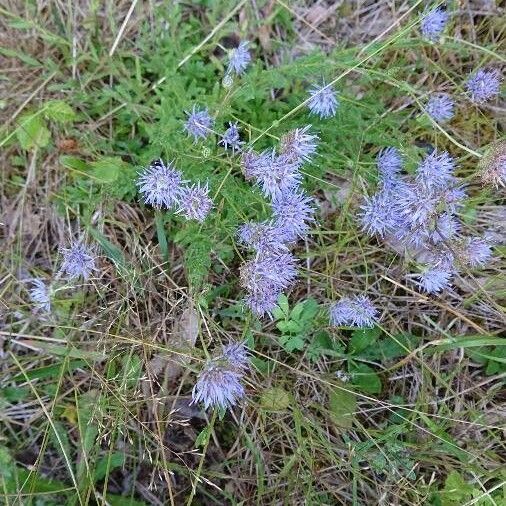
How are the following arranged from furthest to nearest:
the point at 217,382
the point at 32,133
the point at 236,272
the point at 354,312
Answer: the point at 32,133 → the point at 236,272 → the point at 354,312 → the point at 217,382

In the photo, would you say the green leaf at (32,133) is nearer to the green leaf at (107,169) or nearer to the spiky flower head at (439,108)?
the green leaf at (107,169)

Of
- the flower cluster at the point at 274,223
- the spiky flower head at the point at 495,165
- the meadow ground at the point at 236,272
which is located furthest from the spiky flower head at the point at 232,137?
the spiky flower head at the point at 495,165

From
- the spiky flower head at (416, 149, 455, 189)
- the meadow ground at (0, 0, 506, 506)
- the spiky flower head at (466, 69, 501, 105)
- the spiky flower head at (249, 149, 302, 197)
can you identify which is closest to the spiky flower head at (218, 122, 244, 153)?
the meadow ground at (0, 0, 506, 506)

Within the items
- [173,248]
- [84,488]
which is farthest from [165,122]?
[84,488]

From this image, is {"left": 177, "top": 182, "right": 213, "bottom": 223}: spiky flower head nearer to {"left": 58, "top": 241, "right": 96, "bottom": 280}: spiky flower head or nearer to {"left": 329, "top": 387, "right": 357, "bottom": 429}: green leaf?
{"left": 58, "top": 241, "right": 96, "bottom": 280}: spiky flower head

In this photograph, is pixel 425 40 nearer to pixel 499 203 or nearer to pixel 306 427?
pixel 499 203

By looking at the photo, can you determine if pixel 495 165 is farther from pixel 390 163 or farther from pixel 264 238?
pixel 264 238

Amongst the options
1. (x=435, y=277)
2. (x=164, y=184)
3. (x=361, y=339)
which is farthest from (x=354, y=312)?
(x=164, y=184)
